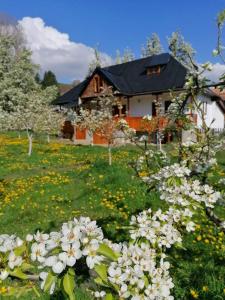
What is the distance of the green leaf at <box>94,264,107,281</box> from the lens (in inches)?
78.7

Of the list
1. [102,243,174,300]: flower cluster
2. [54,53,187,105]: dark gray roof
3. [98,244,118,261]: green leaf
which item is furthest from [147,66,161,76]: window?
[98,244,118,261]: green leaf

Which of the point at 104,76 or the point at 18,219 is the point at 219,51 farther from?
the point at 104,76

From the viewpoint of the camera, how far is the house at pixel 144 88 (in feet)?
98.6

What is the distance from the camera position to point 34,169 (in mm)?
14641

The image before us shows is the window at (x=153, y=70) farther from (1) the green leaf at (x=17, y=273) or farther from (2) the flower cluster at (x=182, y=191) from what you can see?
(1) the green leaf at (x=17, y=273)

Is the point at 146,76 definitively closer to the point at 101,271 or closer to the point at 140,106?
the point at 140,106

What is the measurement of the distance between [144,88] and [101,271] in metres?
30.1

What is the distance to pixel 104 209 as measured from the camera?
8180 mm

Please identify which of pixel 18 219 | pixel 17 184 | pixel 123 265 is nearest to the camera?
pixel 123 265

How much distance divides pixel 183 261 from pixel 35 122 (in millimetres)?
17581

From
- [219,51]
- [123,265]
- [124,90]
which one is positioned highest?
[124,90]

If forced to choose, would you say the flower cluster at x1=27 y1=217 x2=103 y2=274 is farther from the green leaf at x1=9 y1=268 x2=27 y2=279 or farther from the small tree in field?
the small tree in field

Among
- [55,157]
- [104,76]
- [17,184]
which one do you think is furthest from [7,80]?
[17,184]

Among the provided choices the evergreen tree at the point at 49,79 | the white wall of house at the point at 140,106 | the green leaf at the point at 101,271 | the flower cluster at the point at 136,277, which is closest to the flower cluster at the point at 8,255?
the green leaf at the point at 101,271
